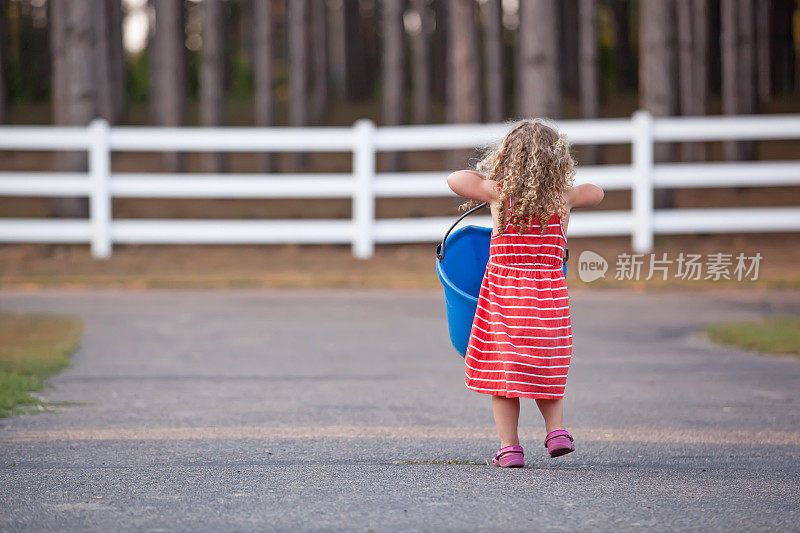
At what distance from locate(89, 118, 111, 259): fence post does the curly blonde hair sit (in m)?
9.23

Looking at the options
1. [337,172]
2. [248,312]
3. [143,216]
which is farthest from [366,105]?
[248,312]

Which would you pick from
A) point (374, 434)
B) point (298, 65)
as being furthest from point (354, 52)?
point (374, 434)

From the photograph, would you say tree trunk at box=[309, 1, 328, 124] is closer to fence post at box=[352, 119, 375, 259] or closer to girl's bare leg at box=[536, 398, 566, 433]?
fence post at box=[352, 119, 375, 259]

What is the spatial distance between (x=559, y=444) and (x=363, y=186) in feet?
28.5

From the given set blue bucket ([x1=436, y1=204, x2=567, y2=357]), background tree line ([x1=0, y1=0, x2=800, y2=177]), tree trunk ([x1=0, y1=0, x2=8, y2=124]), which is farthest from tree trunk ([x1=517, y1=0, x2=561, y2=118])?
tree trunk ([x1=0, y1=0, x2=8, y2=124])

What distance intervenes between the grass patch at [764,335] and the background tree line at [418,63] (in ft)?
20.7

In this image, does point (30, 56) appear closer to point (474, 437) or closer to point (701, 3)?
point (701, 3)

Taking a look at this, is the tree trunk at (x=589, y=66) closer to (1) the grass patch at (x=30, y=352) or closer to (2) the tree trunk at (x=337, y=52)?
(2) the tree trunk at (x=337, y=52)

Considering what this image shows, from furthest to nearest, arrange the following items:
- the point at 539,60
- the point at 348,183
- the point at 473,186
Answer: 1. the point at 539,60
2. the point at 348,183
3. the point at 473,186

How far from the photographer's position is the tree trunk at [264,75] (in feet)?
70.9

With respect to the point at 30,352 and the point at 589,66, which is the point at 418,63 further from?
the point at 30,352

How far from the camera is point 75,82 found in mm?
14922

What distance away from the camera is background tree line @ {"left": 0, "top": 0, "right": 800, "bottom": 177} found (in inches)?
596

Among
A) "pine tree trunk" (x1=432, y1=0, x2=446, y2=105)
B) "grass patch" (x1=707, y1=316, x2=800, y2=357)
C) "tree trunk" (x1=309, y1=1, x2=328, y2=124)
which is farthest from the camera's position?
"pine tree trunk" (x1=432, y1=0, x2=446, y2=105)
